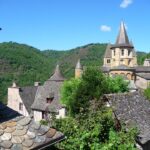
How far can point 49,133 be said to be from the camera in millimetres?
7824

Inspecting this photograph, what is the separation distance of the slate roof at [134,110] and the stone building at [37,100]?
15312 millimetres

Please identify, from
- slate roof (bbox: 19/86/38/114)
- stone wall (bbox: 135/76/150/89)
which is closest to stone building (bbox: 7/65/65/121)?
slate roof (bbox: 19/86/38/114)

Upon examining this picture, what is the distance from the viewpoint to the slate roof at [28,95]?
42062 mm

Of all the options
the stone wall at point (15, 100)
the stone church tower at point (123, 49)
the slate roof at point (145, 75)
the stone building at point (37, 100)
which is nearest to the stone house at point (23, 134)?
the stone building at point (37, 100)

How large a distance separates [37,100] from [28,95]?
229 cm

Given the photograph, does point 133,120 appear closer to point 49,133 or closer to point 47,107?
point 49,133

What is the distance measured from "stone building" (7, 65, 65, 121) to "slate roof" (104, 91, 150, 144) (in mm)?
15312

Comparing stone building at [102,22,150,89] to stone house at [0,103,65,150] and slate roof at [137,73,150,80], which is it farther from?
stone house at [0,103,65,150]

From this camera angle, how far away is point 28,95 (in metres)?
43.1

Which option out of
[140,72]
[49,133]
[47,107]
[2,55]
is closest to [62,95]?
[47,107]

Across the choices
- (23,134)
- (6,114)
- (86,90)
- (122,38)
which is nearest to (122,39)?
(122,38)

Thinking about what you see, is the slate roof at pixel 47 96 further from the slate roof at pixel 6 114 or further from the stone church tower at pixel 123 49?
the stone church tower at pixel 123 49

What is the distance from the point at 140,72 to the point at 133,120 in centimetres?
5883

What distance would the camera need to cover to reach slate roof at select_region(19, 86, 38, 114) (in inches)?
1656
